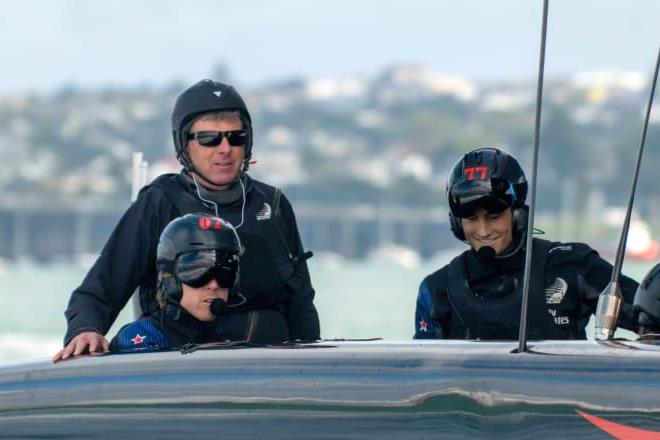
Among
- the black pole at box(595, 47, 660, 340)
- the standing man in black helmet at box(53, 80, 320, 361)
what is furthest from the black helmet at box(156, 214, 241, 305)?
the black pole at box(595, 47, 660, 340)

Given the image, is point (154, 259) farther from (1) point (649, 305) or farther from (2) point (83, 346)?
(1) point (649, 305)

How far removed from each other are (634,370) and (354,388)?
740 millimetres

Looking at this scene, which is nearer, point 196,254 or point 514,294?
point 196,254

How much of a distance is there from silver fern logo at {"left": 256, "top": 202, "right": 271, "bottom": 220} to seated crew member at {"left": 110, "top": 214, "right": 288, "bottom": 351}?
774 millimetres

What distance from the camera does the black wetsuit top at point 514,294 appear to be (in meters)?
6.11

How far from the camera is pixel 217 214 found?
692 cm

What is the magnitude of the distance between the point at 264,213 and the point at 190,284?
106 cm

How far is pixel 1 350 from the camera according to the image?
28406mm

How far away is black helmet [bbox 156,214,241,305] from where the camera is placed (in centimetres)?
597

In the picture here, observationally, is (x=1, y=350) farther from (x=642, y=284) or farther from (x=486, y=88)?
(x=486, y=88)

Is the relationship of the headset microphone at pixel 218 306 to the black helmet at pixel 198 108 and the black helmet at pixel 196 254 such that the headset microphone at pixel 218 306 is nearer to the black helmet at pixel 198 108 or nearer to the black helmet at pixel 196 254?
the black helmet at pixel 196 254

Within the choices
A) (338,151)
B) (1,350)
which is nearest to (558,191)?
(338,151)

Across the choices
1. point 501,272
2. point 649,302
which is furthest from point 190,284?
point 649,302

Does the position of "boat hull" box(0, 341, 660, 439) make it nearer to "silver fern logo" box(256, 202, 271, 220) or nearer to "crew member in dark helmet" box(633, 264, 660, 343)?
"crew member in dark helmet" box(633, 264, 660, 343)
